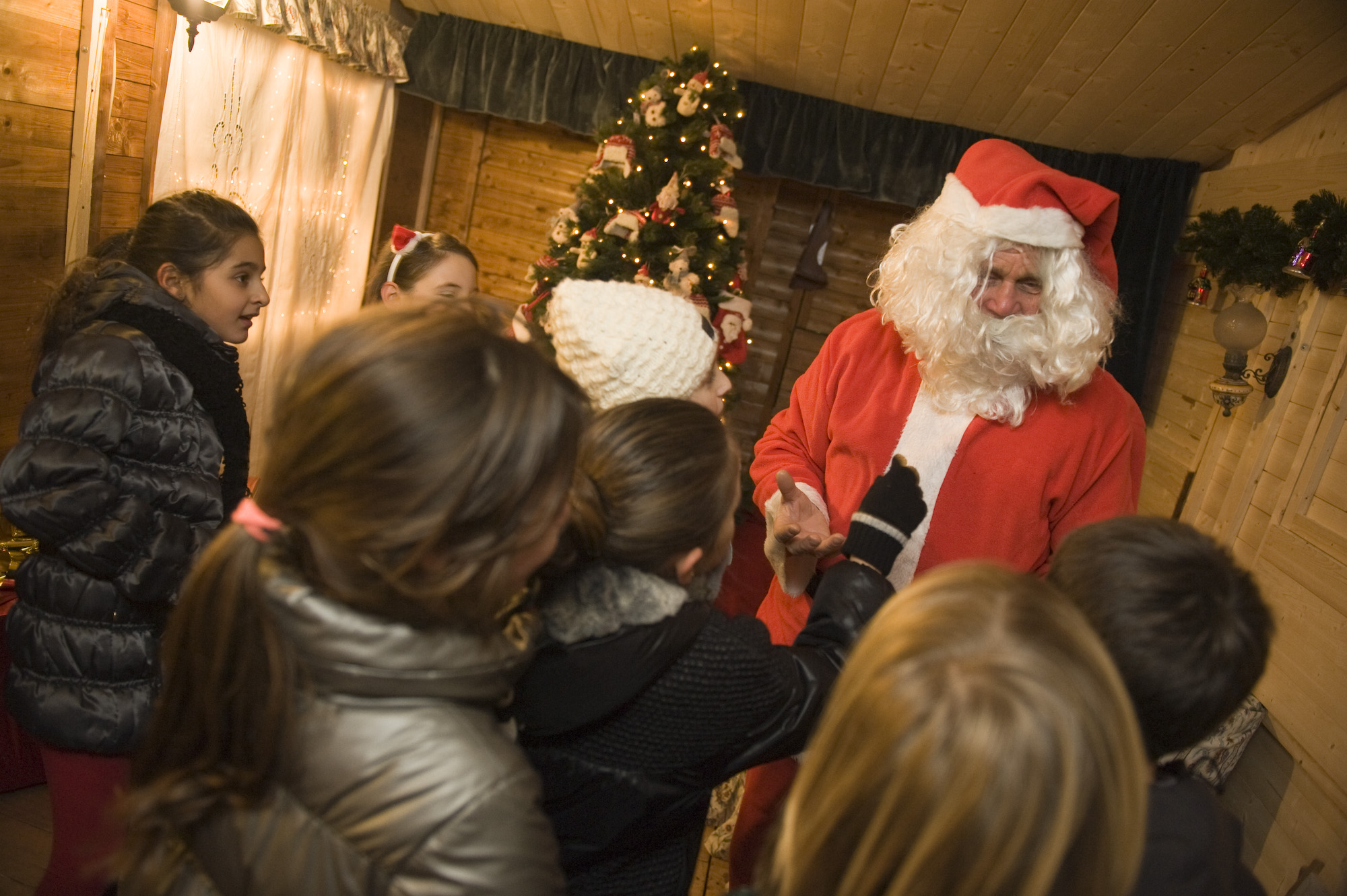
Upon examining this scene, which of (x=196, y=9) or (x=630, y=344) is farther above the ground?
(x=196, y=9)

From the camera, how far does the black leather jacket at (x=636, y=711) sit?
1.05 m

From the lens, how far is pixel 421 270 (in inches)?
93.0

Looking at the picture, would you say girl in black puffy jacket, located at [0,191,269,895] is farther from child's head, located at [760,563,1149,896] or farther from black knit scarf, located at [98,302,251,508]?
child's head, located at [760,563,1149,896]

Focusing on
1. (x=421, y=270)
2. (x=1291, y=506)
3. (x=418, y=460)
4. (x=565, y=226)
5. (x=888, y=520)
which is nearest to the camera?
(x=418, y=460)

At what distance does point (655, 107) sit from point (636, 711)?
12.8 ft

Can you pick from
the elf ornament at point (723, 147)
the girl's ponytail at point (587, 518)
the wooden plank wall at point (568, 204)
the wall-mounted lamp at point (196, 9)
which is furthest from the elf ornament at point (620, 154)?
the girl's ponytail at point (587, 518)

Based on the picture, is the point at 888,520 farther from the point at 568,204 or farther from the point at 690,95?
the point at 568,204

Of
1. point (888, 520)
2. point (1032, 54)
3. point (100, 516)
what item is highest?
point (1032, 54)

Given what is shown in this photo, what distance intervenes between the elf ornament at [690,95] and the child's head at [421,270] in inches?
89.1

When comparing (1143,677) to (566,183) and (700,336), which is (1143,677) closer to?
(700,336)

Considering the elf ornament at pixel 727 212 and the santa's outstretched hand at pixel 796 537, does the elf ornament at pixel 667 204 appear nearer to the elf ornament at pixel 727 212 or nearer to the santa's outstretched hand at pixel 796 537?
the elf ornament at pixel 727 212

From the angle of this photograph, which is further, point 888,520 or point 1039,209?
point 1039,209

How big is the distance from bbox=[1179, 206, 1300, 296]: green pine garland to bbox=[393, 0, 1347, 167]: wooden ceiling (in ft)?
1.61

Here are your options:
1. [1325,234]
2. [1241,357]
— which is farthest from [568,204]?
[1325,234]
